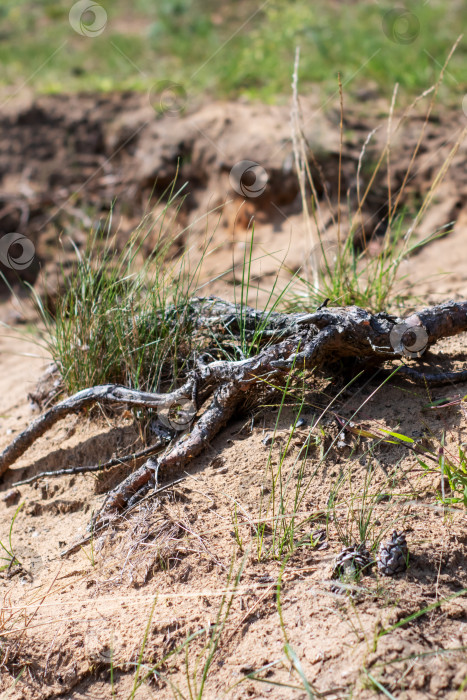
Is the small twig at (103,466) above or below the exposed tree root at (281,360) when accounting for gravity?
below

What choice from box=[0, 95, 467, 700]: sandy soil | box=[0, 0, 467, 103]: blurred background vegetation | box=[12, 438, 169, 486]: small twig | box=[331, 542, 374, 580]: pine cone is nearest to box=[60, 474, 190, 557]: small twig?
box=[0, 95, 467, 700]: sandy soil

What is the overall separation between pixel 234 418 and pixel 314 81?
357 centimetres

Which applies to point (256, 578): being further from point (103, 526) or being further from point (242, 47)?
point (242, 47)

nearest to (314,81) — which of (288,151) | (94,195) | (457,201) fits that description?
(288,151)

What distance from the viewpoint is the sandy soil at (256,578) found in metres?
1.44

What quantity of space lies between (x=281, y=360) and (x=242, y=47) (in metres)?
4.64

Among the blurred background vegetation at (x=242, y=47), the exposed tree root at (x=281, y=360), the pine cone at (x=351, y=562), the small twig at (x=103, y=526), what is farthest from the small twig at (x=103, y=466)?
the blurred background vegetation at (x=242, y=47)

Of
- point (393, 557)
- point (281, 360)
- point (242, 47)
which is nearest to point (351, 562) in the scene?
point (393, 557)

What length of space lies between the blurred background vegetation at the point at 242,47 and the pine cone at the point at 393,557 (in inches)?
125

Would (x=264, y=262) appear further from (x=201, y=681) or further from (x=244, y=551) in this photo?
(x=201, y=681)

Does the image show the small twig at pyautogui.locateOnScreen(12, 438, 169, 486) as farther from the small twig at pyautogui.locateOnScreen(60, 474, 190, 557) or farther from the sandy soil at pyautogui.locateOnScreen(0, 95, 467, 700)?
the small twig at pyautogui.locateOnScreen(60, 474, 190, 557)

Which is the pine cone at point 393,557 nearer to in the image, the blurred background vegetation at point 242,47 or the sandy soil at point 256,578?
the sandy soil at point 256,578

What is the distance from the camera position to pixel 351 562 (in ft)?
5.28

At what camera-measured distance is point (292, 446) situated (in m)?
2.01
